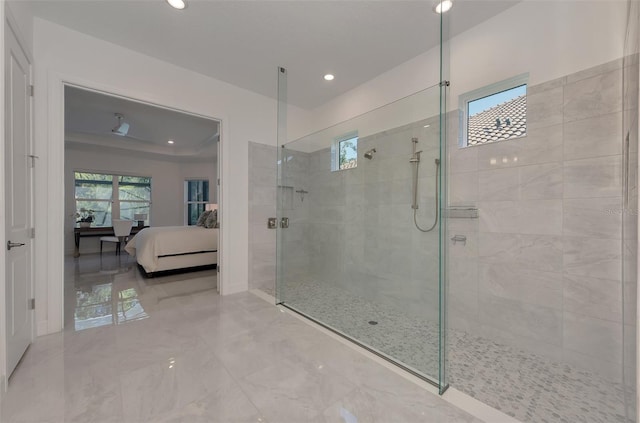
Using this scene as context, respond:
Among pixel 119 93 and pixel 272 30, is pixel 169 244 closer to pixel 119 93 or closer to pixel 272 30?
pixel 119 93

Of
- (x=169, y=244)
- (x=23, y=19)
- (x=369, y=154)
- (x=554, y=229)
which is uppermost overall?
(x=23, y=19)

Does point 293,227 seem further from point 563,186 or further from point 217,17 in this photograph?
point 563,186

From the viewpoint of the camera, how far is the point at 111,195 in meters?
6.72

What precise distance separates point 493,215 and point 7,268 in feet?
10.8

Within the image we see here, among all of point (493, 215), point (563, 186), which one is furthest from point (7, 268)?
point (563, 186)

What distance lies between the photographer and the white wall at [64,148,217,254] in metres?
6.12

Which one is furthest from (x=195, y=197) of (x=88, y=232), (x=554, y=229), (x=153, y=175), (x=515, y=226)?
(x=554, y=229)

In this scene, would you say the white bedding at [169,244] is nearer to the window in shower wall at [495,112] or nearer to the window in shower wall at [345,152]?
the window in shower wall at [345,152]

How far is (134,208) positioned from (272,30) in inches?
265

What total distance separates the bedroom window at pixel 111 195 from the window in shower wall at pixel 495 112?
7.69 m

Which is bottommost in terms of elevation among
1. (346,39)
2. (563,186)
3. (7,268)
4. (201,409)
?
(201,409)

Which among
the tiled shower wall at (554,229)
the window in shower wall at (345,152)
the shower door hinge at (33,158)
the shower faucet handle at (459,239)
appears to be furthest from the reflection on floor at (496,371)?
the shower door hinge at (33,158)

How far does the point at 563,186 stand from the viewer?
69.9 inches

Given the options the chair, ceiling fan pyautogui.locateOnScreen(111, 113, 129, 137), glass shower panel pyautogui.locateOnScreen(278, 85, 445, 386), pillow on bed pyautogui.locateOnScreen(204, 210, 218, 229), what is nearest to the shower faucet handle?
glass shower panel pyautogui.locateOnScreen(278, 85, 445, 386)
